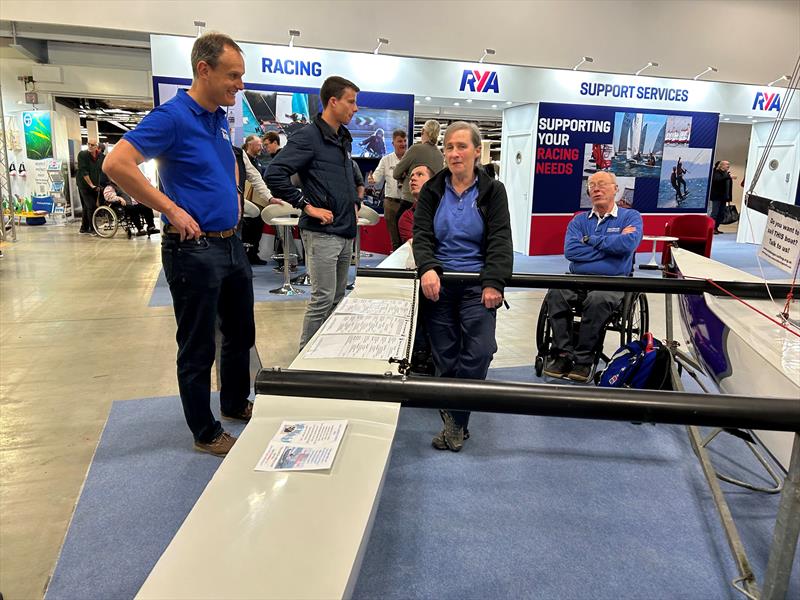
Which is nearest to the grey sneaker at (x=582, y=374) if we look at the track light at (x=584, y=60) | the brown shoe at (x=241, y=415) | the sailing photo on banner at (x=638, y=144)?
the brown shoe at (x=241, y=415)

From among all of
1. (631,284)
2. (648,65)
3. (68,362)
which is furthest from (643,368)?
(648,65)

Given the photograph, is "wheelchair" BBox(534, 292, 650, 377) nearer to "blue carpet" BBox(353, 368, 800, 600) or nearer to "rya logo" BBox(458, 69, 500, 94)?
"blue carpet" BBox(353, 368, 800, 600)

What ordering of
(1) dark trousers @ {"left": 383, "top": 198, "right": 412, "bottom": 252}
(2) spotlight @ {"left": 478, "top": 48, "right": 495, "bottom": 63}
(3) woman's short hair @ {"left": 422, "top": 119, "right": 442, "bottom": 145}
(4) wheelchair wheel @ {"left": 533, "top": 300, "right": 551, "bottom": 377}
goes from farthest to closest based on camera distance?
(2) spotlight @ {"left": 478, "top": 48, "right": 495, "bottom": 63} < (1) dark trousers @ {"left": 383, "top": 198, "right": 412, "bottom": 252} < (3) woman's short hair @ {"left": 422, "top": 119, "right": 442, "bottom": 145} < (4) wheelchair wheel @ {"left": 533, "top": 300, "right": 551, "bottom": 377}

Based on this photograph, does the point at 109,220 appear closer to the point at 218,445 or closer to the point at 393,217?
the point at 393,217

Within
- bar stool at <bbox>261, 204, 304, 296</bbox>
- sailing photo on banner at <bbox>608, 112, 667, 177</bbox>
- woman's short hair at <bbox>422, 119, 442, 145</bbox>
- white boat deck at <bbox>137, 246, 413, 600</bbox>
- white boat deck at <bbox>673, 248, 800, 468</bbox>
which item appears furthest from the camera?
sailing photo on banner at <bbox>608, 112, 667, 177</bbox>

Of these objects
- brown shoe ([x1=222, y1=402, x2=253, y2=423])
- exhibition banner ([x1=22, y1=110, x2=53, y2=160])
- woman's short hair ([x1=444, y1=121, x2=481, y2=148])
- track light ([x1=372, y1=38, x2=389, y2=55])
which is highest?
track light ([x1=372, y1=38, x2=389, y2=55])

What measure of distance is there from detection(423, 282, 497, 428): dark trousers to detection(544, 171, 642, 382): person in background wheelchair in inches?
41.0

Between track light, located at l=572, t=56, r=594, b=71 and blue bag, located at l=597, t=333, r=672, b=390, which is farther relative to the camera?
track light, located at l=572, t=56, r=594, b=71

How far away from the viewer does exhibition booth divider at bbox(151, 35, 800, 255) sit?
732cm

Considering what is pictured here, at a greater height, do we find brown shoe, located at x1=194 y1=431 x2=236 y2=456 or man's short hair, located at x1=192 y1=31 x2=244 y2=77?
man's short hair, located at x1=192 y1=31 x2=244 y2=77

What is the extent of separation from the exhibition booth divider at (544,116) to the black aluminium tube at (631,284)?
5.57 m

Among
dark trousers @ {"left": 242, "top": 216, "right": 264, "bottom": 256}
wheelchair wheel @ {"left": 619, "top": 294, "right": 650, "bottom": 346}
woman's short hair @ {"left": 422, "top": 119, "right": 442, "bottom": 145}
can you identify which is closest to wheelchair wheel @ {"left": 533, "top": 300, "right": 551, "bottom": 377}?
wheelchair wheel @ {"left": 619, "top": 294, "right": 650, "bottom": 346}

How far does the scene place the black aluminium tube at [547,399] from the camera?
1070 mm

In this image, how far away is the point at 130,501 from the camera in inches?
83.4
